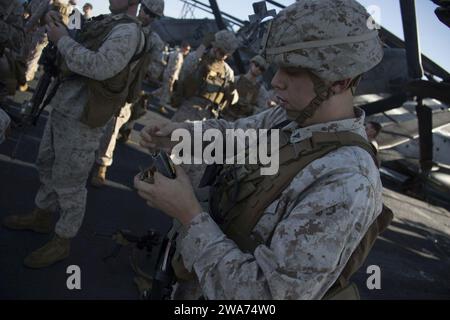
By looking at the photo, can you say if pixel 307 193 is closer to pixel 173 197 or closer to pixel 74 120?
pixel 173 197

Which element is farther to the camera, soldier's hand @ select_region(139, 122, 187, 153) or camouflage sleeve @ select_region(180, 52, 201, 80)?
camouflage sleeve @ select_region(180, 52, 201, 80)

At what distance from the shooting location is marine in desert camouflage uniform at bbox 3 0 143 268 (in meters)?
2.74

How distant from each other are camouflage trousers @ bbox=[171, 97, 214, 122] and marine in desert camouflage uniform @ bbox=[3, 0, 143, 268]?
7.15ft

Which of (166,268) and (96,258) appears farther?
Answer: (96,258)

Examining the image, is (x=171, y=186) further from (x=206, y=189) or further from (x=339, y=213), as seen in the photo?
(x=339, y=213)

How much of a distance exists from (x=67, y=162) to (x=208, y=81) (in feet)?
8.74

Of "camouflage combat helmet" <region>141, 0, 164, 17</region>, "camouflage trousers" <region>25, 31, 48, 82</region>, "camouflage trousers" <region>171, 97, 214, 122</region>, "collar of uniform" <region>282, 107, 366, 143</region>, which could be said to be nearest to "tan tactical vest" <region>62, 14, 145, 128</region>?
"camouflage combat helmet" <region>141, 0, 164, 17</region>

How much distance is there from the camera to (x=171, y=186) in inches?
52.6

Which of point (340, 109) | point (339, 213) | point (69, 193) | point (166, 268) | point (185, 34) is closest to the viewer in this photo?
point (339, 213)

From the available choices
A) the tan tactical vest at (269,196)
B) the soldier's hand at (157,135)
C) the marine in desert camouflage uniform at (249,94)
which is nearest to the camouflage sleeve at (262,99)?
the marine in desert camouflage uniform at (249,94)

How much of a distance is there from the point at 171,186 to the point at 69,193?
6.59 ft

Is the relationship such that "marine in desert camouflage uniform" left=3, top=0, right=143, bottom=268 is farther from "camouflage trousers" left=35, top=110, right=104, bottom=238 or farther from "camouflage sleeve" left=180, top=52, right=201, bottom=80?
"camouflage sleeve" left=180, top=52, right=201, bottom=80

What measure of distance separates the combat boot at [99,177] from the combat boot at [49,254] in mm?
1734

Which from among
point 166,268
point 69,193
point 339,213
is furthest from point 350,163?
point 69,193
